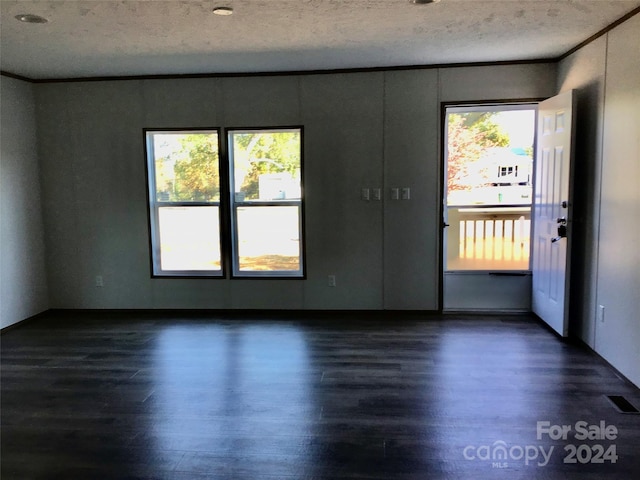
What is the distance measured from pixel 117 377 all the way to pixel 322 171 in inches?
108

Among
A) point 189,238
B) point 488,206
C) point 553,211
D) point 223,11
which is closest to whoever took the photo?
point 223,11

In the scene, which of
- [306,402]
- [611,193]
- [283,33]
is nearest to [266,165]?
[283,33]

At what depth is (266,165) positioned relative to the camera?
504 cm

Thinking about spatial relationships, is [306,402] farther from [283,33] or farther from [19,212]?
[19,212]

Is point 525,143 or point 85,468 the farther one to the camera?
point 525,143

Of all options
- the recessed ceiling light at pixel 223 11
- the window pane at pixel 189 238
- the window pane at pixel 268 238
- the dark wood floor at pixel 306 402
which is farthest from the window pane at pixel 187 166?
the recessed ceiling light at pixel 223 11

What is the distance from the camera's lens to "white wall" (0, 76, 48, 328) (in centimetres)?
466

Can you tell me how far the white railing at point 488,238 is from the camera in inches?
195

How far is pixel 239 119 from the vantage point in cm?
495

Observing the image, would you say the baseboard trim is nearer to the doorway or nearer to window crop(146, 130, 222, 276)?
window crop(146, 130, 222, 276)

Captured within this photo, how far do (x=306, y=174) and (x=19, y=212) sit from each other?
3.04m

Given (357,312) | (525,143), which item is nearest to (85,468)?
(357,312)

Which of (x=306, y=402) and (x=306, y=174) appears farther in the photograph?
(x=306, y=174)

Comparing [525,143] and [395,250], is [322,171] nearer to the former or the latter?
[395,250]
